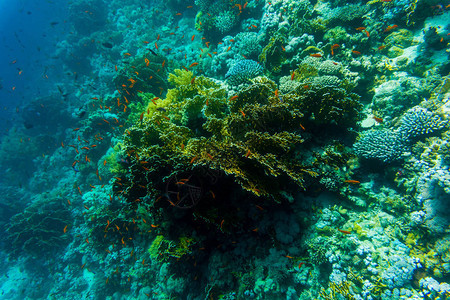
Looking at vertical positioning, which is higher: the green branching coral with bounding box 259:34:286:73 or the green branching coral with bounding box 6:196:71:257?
the green branching coral with bounding box 259:34:286:73

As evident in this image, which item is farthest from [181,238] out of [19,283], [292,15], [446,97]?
[19,283]

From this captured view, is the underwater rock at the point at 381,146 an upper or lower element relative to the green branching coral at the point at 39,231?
upper

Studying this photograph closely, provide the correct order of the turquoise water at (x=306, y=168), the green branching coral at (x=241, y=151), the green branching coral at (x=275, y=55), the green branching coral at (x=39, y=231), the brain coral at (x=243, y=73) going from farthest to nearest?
the green branching coral at (x=39, y=231) < the green branching coral at (x=275, y=55) < the brain coral at (x=243, y=73) < the turquoise water at (x=306, y=168) < the green branching coral at (x=241, y=151)

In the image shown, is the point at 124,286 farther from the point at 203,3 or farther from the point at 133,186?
the point at 203,3

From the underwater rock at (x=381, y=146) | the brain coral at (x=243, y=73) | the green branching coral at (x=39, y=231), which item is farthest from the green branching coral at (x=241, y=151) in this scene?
the green branching coral at (x=39, y=231)

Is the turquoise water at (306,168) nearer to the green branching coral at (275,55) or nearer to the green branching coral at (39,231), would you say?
the green branching coral at (275,55)

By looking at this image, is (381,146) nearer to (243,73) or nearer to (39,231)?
(243,73)

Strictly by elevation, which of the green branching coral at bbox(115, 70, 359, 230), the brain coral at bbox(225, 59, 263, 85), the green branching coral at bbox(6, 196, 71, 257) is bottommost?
the green branching coral at bbox(6, 196, 71, 257)

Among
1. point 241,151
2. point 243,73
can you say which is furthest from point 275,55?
point 241,151

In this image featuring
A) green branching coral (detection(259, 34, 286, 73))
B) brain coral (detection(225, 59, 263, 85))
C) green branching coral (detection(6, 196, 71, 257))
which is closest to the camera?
brain coral (detection(225, 59, 263, 85))

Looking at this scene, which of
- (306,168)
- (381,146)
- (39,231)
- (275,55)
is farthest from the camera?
(39,231)

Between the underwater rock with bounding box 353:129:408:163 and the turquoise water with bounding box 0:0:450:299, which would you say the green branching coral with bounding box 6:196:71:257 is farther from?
the underwater rock with bounding box 353:129:408:163

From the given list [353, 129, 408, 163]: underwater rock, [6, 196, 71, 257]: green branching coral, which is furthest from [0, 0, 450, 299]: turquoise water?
[6, 196, 71, 257]: green branching coral

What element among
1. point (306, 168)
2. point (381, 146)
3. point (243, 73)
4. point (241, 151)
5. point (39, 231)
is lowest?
point (39, 231)
